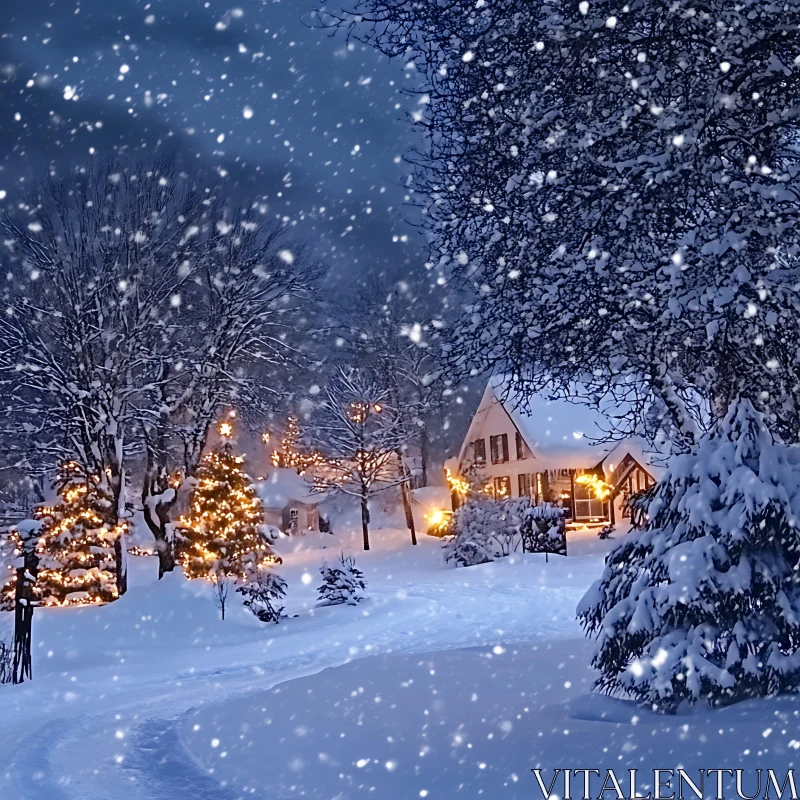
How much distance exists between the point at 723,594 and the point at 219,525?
2083 centimetres

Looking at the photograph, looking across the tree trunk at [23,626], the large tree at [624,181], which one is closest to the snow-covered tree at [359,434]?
the tree trunk at [23,626]

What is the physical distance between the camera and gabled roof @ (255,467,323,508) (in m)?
50.1

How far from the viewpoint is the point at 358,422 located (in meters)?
43.9

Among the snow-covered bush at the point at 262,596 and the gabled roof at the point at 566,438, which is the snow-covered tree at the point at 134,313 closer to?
the snow-covered bush at the point at 262,596

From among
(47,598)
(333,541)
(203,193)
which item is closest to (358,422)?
(333,541)

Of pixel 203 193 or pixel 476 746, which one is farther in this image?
pixel 203 193

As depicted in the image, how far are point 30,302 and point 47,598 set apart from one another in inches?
312

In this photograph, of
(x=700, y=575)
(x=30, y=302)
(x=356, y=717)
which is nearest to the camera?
(x=700, y=575)

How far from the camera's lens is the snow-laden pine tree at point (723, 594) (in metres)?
6.44

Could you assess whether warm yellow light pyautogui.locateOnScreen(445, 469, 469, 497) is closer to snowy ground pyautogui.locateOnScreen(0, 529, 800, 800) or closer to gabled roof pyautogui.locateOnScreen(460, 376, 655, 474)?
gabled roof pyautogui.locateOnScreen(460, 376, 655, 474)

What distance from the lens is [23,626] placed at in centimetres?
1327

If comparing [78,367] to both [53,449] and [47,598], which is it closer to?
[53,449]

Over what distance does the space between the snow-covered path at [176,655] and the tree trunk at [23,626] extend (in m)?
0.35

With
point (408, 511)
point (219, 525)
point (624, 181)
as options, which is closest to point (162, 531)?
point (219, 525)
